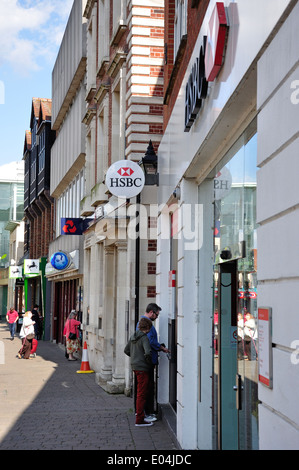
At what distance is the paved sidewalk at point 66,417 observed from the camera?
345 inches

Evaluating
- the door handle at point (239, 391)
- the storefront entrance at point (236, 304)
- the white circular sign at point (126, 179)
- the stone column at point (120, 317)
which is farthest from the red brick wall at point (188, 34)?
the stone column at point (120, 317)

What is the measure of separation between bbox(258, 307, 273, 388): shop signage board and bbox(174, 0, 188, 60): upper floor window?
5.65 metres

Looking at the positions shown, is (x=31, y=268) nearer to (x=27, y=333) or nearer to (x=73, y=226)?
(x=27, y=333)

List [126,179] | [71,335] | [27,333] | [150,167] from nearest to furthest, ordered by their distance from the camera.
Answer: [150,167] → [126,179] → [71,335] → [27,333]

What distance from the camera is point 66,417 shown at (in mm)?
10844

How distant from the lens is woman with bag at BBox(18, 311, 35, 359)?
21.7m

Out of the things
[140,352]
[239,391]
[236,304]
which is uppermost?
[236,304]

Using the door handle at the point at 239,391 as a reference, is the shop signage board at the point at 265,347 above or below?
above

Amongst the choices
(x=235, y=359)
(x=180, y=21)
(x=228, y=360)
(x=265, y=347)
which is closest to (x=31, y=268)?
(x=180, y=21)

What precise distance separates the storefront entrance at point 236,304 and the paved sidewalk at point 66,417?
2.11 metres

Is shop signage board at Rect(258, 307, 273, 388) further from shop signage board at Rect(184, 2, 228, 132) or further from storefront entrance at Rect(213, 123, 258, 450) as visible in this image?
shop signage board at Rect(184, 2, 228, 132)

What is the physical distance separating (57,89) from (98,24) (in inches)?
448

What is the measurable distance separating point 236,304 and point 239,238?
0.63 m

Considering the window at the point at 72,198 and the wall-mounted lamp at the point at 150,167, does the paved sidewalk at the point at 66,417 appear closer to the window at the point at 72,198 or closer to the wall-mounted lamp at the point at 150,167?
the wall-mounted lamp at the point at 150,167
